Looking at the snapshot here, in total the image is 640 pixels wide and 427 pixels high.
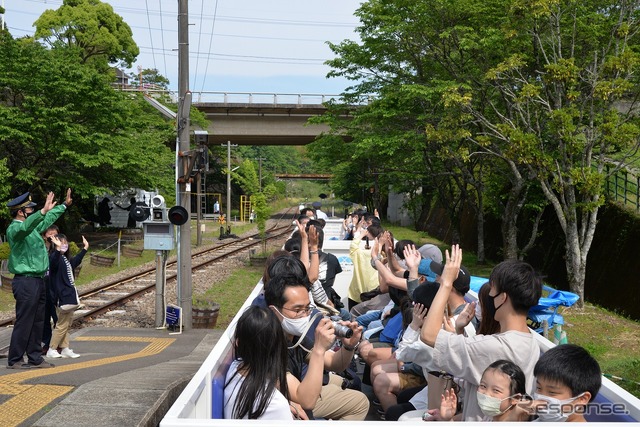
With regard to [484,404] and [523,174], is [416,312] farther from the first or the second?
[523,174]

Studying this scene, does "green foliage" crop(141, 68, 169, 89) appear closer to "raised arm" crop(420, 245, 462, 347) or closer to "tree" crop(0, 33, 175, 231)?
"tree" crop(0, 33, 175, 231)

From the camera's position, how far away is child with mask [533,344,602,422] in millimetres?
3098

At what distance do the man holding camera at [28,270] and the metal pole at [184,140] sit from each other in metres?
4.82

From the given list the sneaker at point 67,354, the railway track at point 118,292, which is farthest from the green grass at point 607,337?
the railway track at point 118,292

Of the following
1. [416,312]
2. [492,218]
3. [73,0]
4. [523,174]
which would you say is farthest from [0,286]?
[73,0]

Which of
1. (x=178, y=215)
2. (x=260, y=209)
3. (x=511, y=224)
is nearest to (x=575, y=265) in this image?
(x=511, y=224)

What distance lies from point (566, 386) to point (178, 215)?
9.79 meters

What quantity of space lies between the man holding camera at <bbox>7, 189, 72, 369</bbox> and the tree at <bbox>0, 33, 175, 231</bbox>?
17546mm

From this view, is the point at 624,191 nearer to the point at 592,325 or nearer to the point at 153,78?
the point at 592,325

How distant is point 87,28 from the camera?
4212 cm

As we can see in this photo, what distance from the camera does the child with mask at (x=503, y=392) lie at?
10.5ft

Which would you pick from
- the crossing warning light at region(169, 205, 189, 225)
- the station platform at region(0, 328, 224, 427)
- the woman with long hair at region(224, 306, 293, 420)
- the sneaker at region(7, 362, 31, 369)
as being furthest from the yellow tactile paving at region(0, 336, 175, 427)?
the crossing warning light at region(169, 205, 189, 225)

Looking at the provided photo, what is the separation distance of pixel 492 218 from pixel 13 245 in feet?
70.6

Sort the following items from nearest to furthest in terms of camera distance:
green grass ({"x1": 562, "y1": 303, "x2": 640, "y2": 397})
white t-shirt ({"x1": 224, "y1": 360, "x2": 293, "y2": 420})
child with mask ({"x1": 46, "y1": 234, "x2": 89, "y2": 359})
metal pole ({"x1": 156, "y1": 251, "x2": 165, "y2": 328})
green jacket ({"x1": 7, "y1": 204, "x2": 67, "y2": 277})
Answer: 1. white t-shirt ({"x1": 224, "y1": 360, "x2": 293, "y2": 420})
2. green jacket ({"x1": 7, "y1": 204, "x2": 67, "y2": 277})
3. child with mask ({"x1": 46, "y1": 234, "x2": 89, "y2": 359})
4. green grass ({"x1": 562, "y1": 303, "x2": 640, "y2": 397})
5. metal pole ({"x1": 156, "y1": 251, "x2": 165, "y2": 328})
